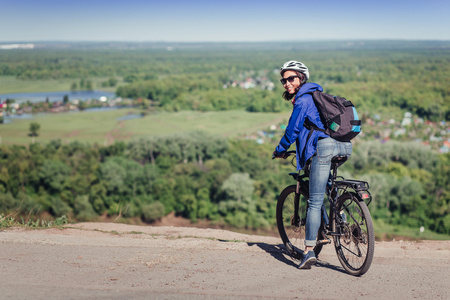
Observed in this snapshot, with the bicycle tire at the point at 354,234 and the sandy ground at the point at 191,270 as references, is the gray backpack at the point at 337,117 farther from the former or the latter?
the sandy ground at the point at 191,270

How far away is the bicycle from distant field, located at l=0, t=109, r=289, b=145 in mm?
54686

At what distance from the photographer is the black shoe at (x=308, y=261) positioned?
4.41 meters

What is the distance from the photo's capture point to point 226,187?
3669cm

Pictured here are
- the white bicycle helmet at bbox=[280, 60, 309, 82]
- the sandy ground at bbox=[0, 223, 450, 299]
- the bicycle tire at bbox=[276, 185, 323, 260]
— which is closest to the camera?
the sandy ground at bbox=[0, 223, 450, 299]

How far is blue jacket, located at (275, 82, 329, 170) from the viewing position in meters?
4.15

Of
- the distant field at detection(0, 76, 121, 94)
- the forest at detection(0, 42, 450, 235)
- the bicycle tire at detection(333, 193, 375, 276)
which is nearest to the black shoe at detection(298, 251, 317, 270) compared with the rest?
the bicycle tire at detection(333, 193, 375, 276)

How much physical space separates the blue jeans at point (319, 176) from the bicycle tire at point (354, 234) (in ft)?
0.66

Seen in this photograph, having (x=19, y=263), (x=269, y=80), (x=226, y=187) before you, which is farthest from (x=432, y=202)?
(x=269, y=80)

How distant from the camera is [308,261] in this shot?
14.5ft

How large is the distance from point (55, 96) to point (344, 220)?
3801 inches

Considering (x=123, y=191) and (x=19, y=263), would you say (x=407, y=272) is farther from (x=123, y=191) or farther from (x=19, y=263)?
(x=123, y=191)

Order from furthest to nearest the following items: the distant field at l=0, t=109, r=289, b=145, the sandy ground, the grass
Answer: the distant field at l=0, t=109, r=289, b=145, the grass, the sandy ground

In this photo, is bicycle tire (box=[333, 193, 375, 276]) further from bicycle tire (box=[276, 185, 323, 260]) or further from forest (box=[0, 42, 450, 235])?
forest (box=[0, 42, 450, 235])

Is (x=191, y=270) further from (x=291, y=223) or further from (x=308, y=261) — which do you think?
(x=291, y=223)
